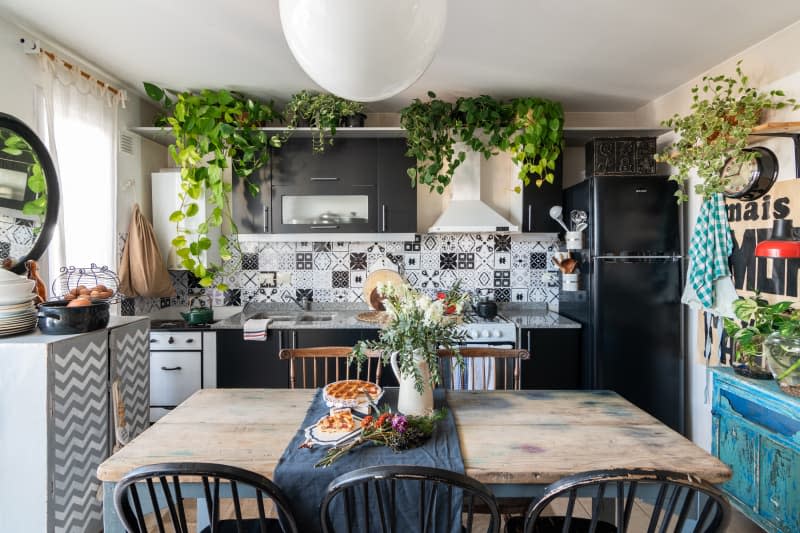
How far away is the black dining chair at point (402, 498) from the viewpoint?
961 mm

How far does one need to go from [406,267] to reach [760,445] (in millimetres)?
2412

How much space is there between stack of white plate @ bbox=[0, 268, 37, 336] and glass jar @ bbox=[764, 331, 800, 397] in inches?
124

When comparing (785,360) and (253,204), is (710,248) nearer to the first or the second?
(785,360)

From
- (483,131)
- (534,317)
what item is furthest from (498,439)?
(483,131)

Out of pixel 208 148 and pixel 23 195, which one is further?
pixel 208 148

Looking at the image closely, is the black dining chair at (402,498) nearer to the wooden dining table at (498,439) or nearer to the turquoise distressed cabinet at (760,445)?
the wooden dining table at (498,439)

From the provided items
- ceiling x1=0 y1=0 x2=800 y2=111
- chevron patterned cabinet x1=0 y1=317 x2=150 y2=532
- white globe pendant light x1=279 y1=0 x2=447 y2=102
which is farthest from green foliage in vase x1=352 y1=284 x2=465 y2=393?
ceiling x1=0 y1=0 x2=800 y2=111

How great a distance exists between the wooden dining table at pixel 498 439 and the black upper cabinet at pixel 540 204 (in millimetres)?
1751

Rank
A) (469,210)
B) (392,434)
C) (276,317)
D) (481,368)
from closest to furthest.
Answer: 1. (392,434)
2. (481,368)
3. (469,210)
4. (276,317)

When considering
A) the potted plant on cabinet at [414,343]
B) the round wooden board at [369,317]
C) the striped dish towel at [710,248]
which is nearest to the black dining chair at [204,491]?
the potted plant on cabinet at [414,343]

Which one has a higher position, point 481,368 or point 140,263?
point 140,263

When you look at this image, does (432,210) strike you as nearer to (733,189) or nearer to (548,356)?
(548,356)

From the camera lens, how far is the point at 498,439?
4.67 ft

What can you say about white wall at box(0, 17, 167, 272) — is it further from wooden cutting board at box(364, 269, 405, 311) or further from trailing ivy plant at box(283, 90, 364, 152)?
wooden cutting board at box(364, 269, 405, 311)
